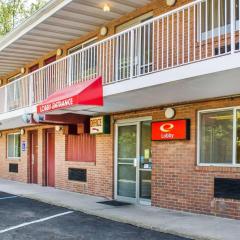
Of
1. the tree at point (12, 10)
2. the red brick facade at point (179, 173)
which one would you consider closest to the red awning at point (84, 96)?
the red brick facade at point (179, 173)

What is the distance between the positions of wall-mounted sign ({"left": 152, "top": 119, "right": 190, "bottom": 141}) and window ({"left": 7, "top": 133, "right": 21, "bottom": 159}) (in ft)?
33.6

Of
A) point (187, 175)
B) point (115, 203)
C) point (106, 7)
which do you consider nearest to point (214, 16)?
point (106, 7)

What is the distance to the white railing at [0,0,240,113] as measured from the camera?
30.6ft

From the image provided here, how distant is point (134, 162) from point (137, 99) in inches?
99.4

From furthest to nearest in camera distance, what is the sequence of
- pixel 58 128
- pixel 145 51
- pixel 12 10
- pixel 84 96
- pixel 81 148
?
pixel 12 10 → pixel 58 128 → pixel 81 148 → pixel 145 51 → pixel 84 96

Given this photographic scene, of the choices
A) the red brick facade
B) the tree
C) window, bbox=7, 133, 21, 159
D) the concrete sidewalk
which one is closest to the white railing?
the red brick facade

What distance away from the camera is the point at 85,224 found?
30.9 feet

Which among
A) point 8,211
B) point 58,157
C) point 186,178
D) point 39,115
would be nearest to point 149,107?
point 186,178

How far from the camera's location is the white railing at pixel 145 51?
30.6 ft

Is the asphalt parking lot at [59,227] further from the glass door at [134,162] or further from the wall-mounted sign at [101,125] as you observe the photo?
the wall-mounted sign at [101,125]

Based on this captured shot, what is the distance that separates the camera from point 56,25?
14.1 metres

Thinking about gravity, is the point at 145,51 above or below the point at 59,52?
below

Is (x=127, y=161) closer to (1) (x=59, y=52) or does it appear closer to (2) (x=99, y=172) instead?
(2) (x=99, y=172)

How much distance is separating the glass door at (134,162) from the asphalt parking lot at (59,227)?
207 cm
